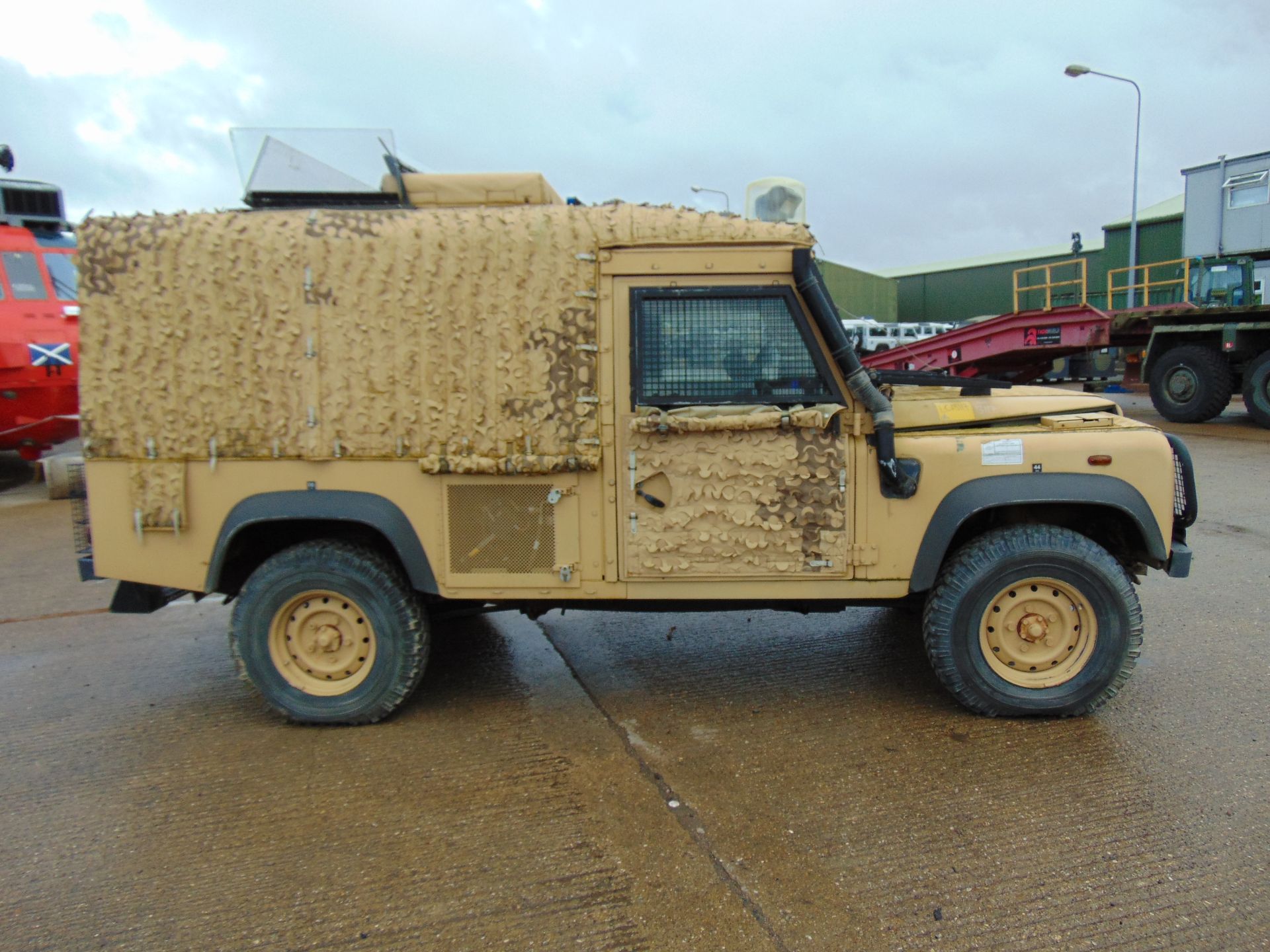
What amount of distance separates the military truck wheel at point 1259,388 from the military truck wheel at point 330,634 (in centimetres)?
1465

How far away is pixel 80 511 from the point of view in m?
3.98

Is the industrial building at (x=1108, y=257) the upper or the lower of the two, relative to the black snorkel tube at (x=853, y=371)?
upper

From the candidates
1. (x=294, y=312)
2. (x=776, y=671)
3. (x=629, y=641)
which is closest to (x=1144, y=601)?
(x=776, y=671)

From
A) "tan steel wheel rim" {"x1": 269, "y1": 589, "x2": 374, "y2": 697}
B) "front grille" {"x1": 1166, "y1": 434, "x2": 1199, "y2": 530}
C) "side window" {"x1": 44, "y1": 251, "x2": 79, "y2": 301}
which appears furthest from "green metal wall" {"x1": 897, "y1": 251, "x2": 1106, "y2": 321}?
"tan steel wheel rim" {"x1": 269, "y1": 589, "x2": 374, "y2": 697}

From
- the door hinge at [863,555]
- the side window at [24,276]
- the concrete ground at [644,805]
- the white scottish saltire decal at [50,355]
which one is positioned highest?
the side window at [24,276]

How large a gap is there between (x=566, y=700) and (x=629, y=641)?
0.88 metres

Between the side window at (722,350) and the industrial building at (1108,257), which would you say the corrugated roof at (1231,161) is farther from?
the side window at (722,350)

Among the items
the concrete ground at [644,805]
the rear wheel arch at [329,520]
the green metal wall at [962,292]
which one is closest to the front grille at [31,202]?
the concrete ground at [644,805]

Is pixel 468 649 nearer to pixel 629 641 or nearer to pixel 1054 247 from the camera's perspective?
pixel 629 641

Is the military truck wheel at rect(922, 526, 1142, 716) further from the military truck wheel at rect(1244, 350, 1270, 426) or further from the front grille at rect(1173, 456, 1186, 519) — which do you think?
the military truck wheel at rect(1244, 350, 1270, 426)

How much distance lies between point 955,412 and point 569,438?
1753 millimetres

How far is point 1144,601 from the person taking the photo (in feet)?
17.8

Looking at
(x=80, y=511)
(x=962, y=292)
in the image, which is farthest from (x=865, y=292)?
(x=80, y=511)

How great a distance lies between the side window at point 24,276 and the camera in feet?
31.1
